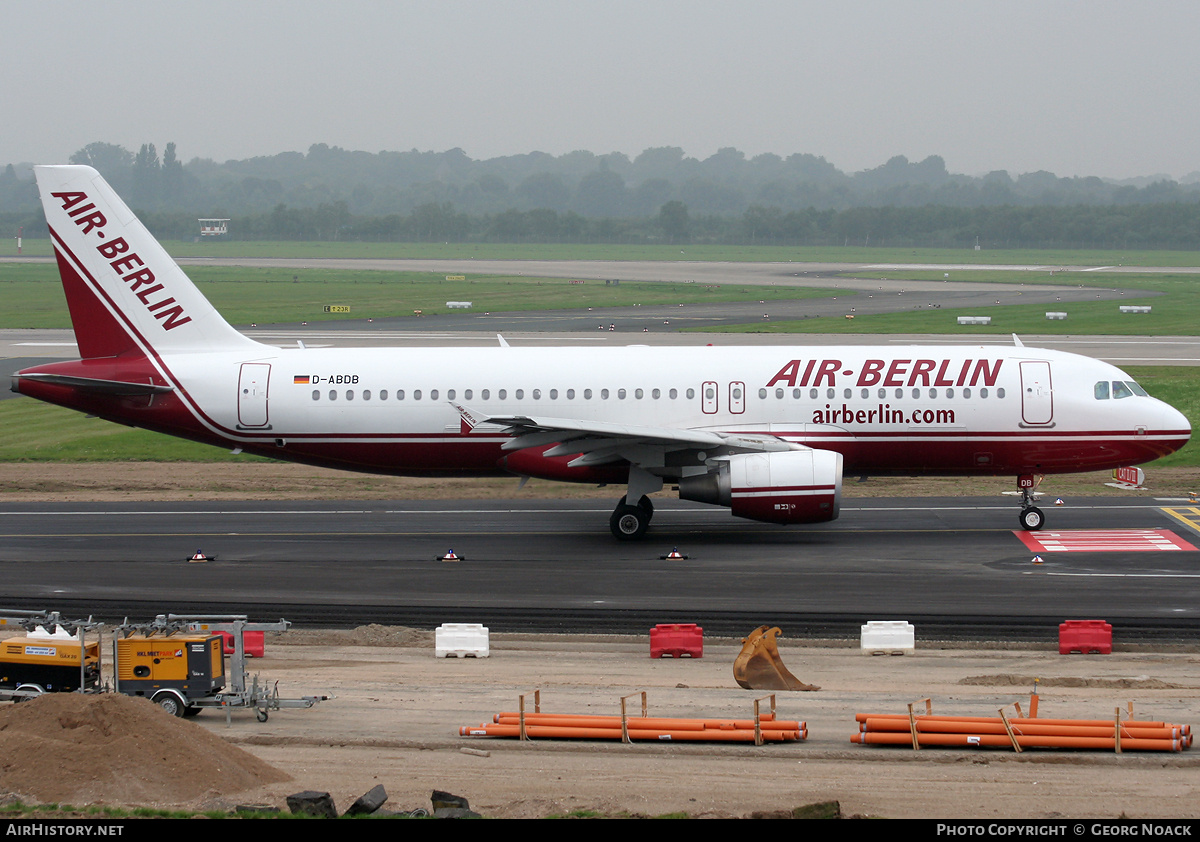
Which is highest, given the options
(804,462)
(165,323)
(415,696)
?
(165,323)

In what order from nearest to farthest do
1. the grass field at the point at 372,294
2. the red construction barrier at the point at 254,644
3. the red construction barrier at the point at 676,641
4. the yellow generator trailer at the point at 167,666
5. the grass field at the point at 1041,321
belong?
1. the yellow generator trailer at the point at 167,666
2. the red construction barrier at the point at 676,641
3. the red construction barrier at the point at 254,644
4. the grass field at the point at 1041,321
5. the grass field at the point at 372,294

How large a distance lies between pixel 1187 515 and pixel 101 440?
37387 mm

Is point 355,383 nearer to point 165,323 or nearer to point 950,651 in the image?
point 165,323

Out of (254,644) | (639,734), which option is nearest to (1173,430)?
(639,734)

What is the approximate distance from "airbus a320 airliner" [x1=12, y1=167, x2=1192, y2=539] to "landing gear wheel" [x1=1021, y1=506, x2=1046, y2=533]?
0.18ft

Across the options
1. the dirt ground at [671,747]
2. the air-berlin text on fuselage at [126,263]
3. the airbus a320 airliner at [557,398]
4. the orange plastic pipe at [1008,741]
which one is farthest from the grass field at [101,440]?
the orange plastic pipe at [1008,741]

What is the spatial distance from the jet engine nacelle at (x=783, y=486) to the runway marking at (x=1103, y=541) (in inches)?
204

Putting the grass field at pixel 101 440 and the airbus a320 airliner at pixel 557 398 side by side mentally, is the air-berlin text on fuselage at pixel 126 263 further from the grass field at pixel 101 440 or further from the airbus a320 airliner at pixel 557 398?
the grass field at pixel 101 440

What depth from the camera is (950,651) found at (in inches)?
897

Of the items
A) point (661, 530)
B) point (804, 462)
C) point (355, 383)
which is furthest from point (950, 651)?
point (355, 383)

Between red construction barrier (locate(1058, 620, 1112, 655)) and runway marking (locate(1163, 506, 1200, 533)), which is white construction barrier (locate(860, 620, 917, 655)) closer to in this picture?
red construction barrier (locate(1058, 620, 1112, 655))

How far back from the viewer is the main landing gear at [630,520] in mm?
32375

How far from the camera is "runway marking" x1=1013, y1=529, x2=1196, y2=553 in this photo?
3030 centimetres
